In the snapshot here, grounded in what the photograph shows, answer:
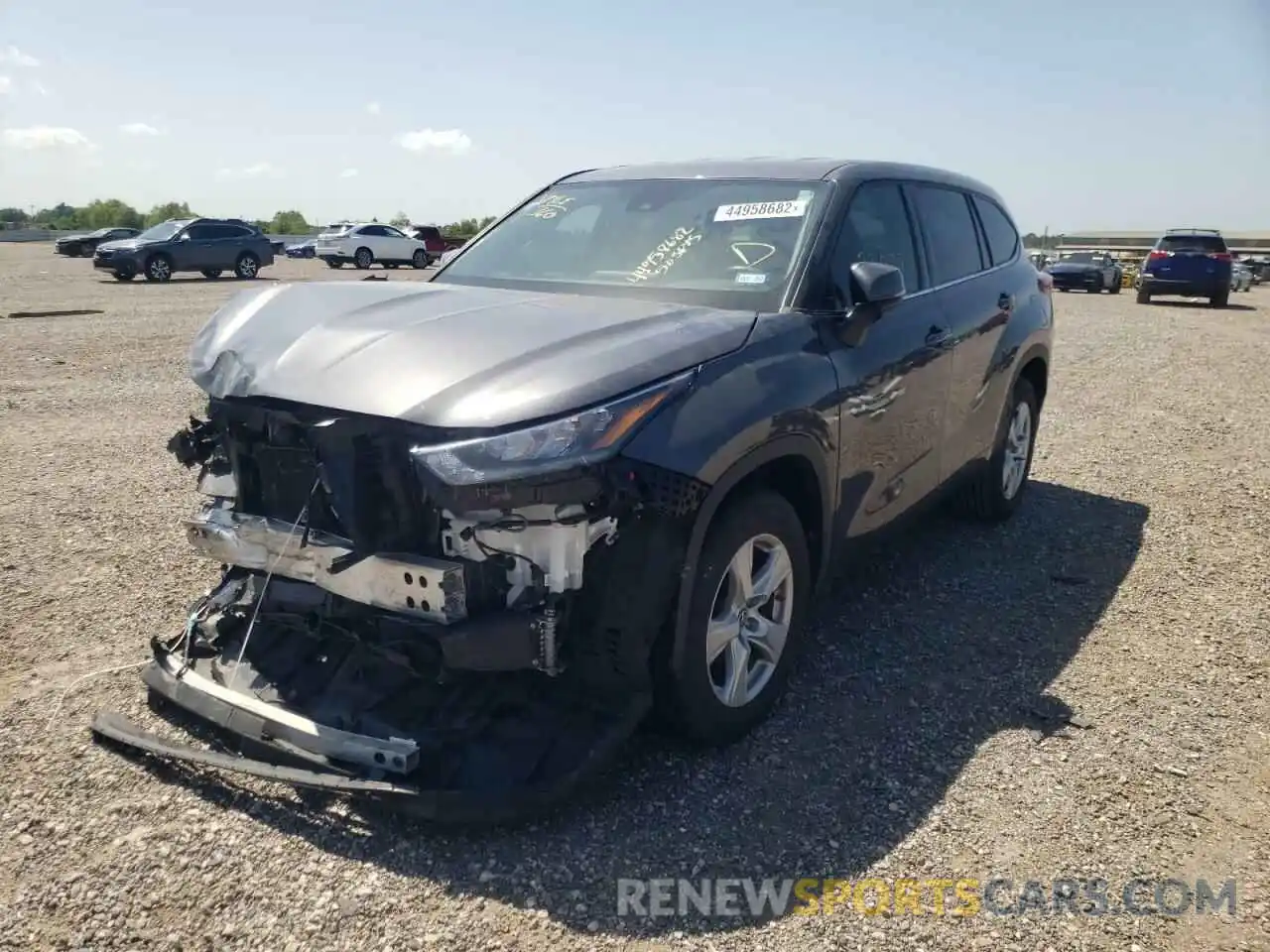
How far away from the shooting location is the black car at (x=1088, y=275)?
100 feet

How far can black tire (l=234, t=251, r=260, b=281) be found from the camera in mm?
27766

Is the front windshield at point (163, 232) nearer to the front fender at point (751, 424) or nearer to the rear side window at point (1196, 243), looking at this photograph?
the rear side window at point (1196, 243)

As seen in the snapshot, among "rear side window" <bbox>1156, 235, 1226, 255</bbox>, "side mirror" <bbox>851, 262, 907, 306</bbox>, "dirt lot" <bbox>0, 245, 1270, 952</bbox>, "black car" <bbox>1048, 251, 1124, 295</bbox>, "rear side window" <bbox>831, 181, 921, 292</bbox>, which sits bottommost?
"dirt lot" <bbox>0, 245, 1270, 952</bbox>

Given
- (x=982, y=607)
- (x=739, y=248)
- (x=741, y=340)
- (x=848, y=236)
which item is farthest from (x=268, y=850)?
(x=982, y=607)

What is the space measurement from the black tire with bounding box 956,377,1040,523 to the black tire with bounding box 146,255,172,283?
2544 cm

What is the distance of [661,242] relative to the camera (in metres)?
4.00

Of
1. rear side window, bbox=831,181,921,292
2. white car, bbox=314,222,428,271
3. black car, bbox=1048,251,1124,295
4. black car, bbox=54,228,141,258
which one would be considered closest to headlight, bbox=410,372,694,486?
rear side window, bbox=831,181,921,292

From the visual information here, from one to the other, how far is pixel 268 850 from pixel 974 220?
4.54m

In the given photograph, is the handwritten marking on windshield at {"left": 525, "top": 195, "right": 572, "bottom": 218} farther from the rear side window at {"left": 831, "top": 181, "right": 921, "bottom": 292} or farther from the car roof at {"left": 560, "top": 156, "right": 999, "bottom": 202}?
the rear side window at {"left": 831, "top": 181, "right": 921, "bottom": 292}

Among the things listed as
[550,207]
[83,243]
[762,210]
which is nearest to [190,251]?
[83,243]

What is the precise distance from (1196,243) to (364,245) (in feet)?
85.2

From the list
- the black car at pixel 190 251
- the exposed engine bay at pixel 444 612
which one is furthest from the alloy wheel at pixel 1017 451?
the black car at pixel 190 251

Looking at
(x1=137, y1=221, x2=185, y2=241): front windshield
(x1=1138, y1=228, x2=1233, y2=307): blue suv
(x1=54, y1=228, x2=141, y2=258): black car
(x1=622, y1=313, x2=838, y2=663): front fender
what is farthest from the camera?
(x1=54, y1=228, x2=141, y2=258): black car

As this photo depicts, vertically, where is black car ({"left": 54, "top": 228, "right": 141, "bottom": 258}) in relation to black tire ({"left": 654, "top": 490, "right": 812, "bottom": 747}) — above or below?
above
